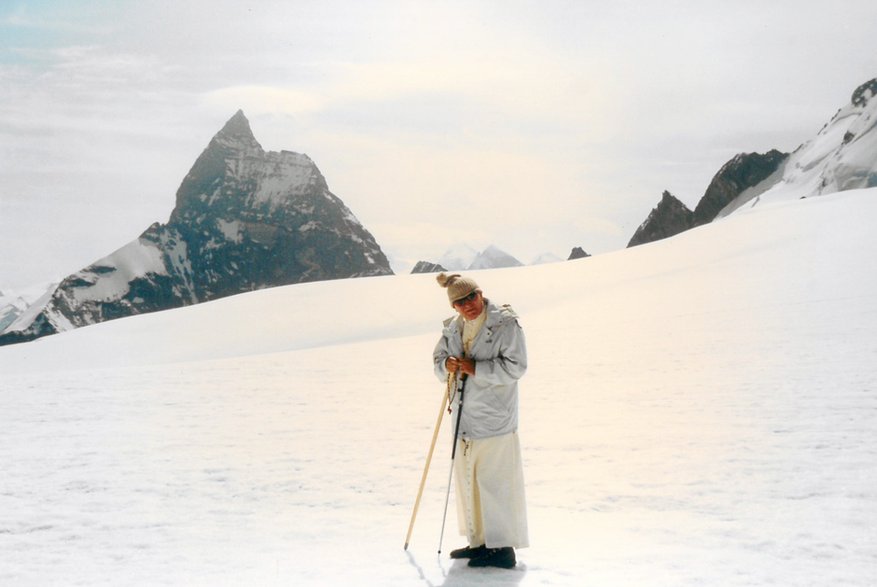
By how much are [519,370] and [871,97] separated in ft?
625

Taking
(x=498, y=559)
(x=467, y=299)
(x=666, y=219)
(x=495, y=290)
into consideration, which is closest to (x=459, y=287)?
(x=467, y=299)

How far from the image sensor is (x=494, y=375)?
17.8 ft

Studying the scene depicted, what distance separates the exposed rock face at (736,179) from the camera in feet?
627

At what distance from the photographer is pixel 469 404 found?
564 cm

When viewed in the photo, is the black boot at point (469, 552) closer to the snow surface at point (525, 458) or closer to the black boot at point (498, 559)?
the black boot at point (498, 559)

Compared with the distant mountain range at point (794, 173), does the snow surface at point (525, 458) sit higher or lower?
lower

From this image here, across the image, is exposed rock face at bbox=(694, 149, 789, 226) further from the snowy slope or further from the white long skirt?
the white long skirt

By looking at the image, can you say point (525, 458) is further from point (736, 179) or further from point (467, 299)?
point (736, 179)

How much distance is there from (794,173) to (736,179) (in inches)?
746

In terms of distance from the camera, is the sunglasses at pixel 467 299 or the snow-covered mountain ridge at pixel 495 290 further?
the snow-covered mountain ridge at pixel 495 290

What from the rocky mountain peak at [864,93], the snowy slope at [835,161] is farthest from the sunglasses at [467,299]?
the rocky mountain peak at [864,93]

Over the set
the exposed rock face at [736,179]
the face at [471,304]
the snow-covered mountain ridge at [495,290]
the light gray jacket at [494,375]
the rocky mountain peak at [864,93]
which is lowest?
the light gray jacket at [494,375]

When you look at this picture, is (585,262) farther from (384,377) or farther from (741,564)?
(741,564)

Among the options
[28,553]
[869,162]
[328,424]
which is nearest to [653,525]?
[28,553]
